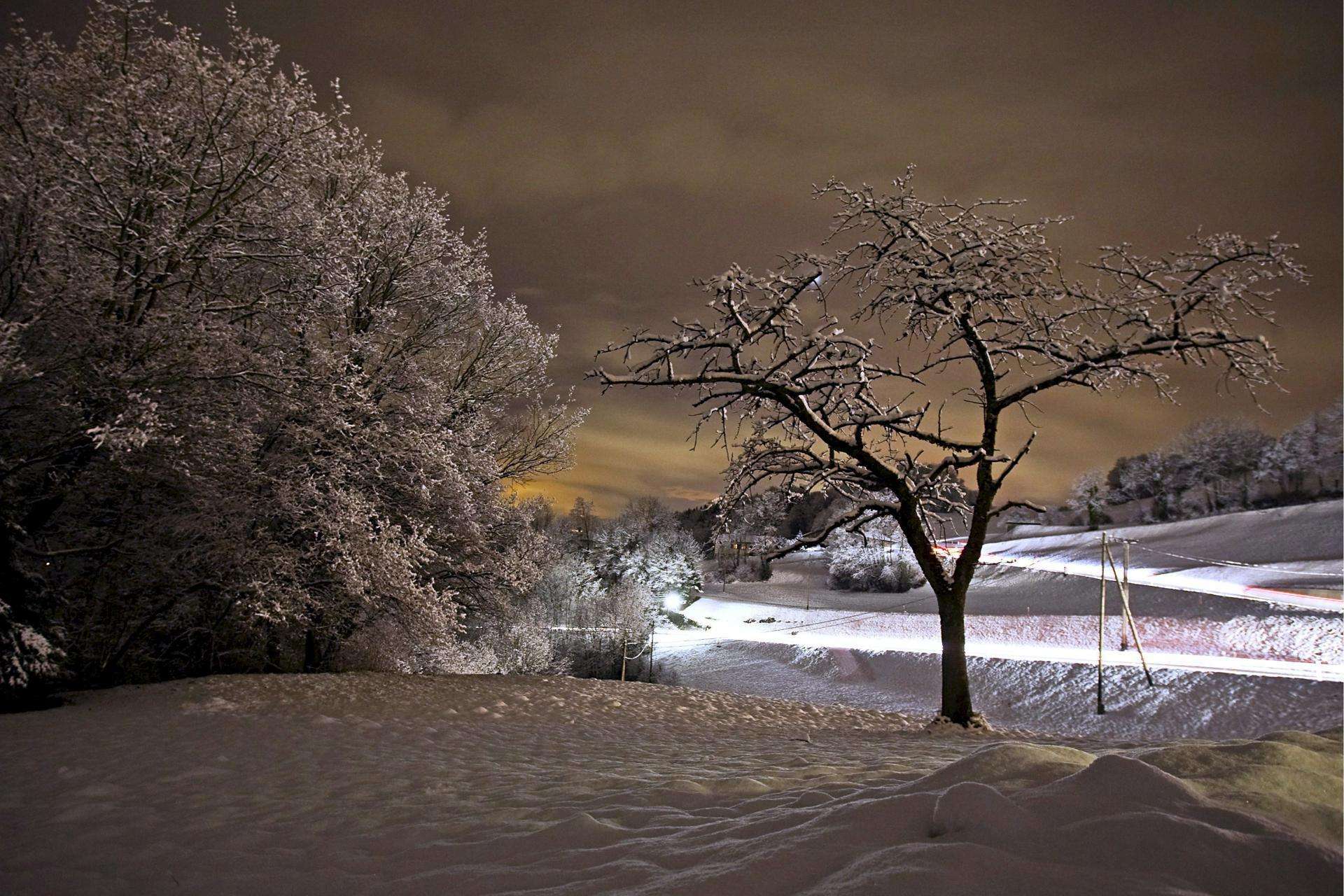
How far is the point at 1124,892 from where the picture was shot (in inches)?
Result: 60.7

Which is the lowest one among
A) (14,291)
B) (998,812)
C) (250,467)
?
(998,812)

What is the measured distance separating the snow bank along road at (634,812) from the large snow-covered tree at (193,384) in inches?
119

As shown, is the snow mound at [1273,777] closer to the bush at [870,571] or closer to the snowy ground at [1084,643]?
the snowy ground at [1084,643]

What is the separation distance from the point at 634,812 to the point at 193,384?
914 centimetres

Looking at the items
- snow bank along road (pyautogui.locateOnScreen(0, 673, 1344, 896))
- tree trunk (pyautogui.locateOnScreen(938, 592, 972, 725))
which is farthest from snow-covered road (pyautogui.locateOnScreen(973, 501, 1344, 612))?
snow bank along road (pyautogui.locateOnScreen(0, 673, 1344, 896))

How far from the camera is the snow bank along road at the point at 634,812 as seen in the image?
1.77m

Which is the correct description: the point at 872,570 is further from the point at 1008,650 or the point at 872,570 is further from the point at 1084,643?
the point at 1008,650

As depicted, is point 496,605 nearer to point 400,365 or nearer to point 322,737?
point 400,365

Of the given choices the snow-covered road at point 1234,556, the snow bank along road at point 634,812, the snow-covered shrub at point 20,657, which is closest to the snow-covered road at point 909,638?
the snow-covered road at point 1234,556

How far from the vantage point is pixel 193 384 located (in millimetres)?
9242

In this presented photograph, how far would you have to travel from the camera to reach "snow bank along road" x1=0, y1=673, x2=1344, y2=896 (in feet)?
5.81

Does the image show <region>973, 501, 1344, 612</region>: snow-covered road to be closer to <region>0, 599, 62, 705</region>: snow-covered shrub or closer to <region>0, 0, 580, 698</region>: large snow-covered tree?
<region>0, 0, 580, 698</region>: large snow-covered tree

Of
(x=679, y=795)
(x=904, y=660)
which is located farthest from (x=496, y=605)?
(x=904, y=660)

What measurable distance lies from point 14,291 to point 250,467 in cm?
354
